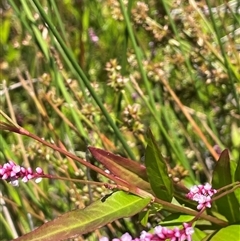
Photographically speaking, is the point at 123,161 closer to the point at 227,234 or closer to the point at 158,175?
the point at 158,175

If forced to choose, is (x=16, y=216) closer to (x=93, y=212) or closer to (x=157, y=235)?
(x=93, y=212)

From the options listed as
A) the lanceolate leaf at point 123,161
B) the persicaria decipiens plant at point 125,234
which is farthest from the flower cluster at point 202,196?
the lanceolate leaf at point 123,161

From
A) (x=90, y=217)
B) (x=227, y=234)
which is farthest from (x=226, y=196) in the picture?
(x=90, y=217)

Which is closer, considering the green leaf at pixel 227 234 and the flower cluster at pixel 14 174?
the flower cluster at pixel 14 174

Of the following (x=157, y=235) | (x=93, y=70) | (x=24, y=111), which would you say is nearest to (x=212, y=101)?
(x=93, y=70)

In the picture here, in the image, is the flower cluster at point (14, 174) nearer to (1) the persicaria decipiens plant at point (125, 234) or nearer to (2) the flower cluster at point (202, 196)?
(1) the persicaria decipiens plant at point (125, 234)

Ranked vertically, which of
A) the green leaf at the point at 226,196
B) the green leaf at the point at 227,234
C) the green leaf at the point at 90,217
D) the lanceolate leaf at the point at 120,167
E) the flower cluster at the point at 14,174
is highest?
the flower cluster at the point at 14,174
